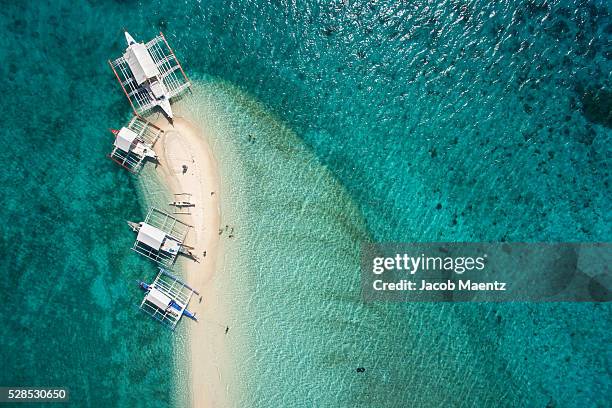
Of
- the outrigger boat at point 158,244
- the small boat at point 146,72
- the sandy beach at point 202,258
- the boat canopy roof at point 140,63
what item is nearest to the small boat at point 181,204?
the sandy beach at point 202,258

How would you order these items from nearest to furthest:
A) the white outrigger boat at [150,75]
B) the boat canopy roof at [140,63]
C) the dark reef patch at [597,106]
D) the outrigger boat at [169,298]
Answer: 1. the boat canopy roof at [140,63]
2. the white outrigger boat at [150,75]
3. the outrigger boat at [169,298]
4. the dark reef patch at [597,106]

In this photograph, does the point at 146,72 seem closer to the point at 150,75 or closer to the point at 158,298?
the point at 150,75

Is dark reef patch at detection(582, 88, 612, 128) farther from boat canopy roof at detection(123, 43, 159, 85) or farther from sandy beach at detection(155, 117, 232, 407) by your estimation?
boat canopy roof at detection(123, 43, 159, 85)

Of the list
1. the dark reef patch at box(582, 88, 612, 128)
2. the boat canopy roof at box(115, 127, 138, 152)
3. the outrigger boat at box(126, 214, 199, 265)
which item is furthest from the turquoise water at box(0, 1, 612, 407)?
the boat canopy roof at box(115, 127, 138, 152)

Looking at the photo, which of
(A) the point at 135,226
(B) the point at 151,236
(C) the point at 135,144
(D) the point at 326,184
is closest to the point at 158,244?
(B) the point at 151,236

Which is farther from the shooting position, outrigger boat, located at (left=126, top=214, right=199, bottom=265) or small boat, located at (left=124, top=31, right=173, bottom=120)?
small boat, located at (left=124, top=31, right=173, bottom=120)

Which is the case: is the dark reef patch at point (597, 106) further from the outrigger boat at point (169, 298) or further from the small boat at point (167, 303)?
the small boat at point (167, 303)
